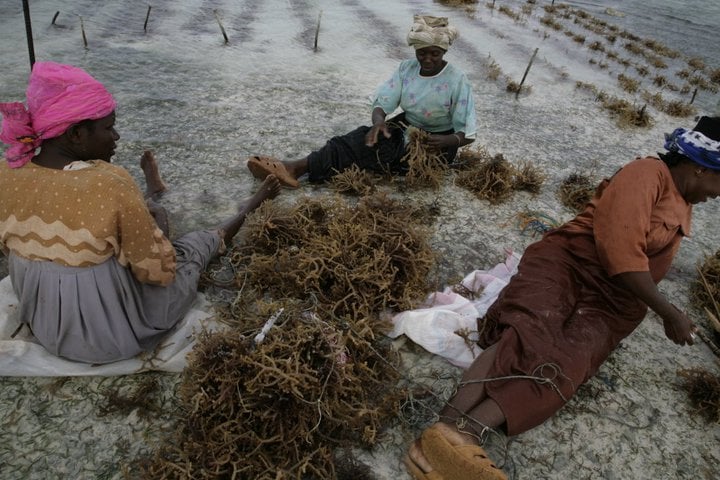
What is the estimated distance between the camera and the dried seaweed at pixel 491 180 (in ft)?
11.8

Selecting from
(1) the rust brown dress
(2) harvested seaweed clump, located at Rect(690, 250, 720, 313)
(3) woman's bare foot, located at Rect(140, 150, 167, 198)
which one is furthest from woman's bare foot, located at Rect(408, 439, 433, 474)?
(3) woman's bare foot, located at Rect(140, 150, 167, 198)

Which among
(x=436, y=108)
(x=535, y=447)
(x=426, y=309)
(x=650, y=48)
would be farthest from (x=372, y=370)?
(x=650, y=48)

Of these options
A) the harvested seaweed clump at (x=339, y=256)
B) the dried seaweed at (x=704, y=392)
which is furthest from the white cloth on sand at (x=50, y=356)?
the dried seaweed at (x=704, y=392)

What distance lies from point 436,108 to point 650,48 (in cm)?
865

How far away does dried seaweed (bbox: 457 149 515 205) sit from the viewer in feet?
11.8

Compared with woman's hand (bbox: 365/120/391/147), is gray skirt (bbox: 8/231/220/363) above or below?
below

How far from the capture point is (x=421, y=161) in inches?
138

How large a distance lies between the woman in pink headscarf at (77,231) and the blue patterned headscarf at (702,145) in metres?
2.28

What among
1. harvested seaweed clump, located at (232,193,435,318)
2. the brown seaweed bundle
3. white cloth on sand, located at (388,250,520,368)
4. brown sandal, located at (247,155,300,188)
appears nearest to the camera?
the brown seaweed bundle

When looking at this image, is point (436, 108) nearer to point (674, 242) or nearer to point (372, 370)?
point (674, 242)

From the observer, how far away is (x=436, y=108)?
3.54 meters

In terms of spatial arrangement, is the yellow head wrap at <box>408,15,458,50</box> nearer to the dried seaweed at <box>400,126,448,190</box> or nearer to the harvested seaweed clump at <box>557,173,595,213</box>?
the dried seaweed at <box>400,126,448,190</box>

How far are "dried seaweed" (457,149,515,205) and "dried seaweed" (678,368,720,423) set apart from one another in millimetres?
1730

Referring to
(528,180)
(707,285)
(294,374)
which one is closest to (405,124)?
(528,180)
